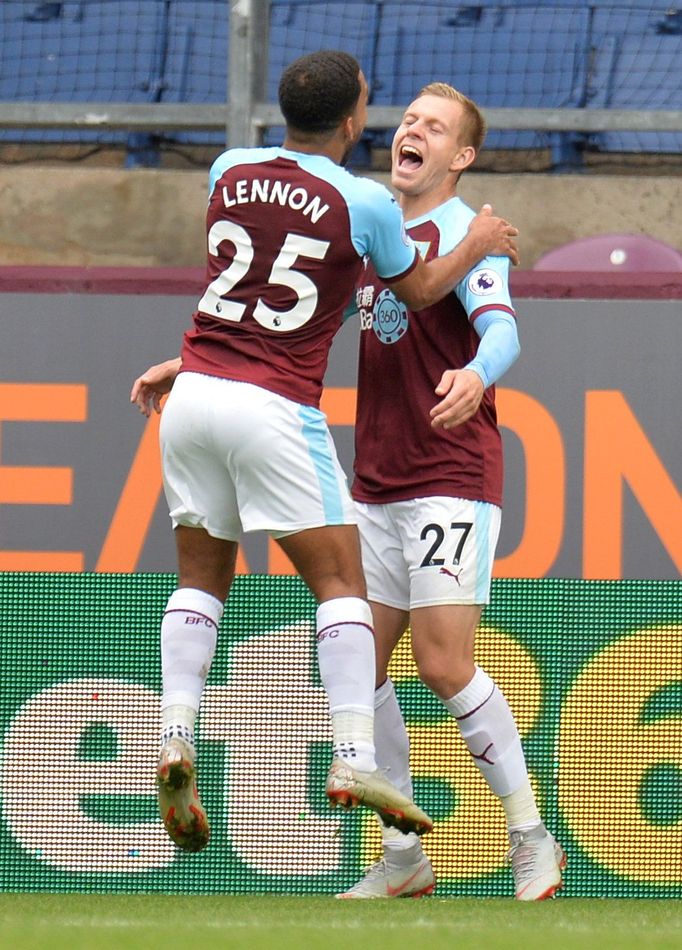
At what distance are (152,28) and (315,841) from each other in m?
4.31

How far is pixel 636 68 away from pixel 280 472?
180 inches

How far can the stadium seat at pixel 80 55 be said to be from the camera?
24.4ft

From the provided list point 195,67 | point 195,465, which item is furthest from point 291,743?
point 195,67

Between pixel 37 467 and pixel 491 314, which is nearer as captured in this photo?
pixel 491 314

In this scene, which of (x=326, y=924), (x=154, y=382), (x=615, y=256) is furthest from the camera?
(x=615, y=256)

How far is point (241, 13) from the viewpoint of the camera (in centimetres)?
595

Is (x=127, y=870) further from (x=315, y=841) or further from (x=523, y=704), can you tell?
(x=523, y=704)

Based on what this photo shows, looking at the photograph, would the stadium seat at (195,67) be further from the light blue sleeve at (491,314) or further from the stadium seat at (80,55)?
the light blue sleeve at (491,314)

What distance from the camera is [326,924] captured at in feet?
10.2

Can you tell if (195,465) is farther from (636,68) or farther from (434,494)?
(636,68)

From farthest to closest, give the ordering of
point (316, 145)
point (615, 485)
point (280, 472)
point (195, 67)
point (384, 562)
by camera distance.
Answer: point (195, 67)
point (615, 485)
point (384, 562)
point (316, 145)
point (280, 472)

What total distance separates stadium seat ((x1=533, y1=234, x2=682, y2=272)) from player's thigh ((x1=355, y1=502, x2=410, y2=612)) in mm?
2649

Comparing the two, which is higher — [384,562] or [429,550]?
[429,550]

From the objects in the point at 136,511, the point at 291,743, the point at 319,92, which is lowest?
the point at 291,743
